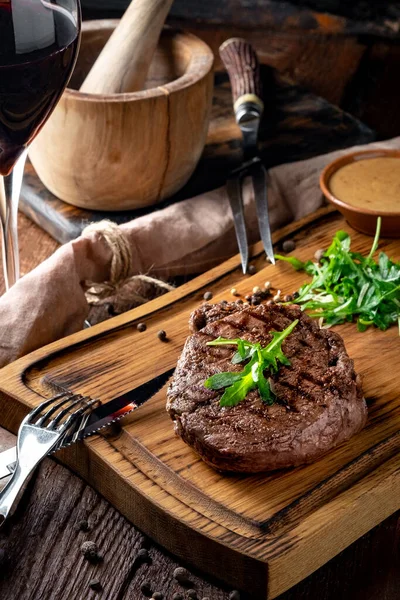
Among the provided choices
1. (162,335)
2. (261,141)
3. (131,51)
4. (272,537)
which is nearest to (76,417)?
(162,335)

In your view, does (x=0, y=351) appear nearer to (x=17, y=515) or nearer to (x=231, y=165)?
(x=17, y=515)

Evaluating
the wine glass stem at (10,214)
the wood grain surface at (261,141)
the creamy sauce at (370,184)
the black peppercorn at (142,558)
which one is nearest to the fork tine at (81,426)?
the black peppercorn at (142,558)

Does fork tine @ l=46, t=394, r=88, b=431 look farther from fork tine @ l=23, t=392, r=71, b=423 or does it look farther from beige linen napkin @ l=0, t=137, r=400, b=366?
beige linen napkin @ l=0, t=137, r=400, b=366

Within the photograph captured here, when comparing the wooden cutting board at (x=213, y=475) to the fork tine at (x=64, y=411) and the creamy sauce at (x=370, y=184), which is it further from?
the creamy sauce at (x=370, y=184)

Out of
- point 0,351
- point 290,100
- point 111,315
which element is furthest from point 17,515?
point 290,100

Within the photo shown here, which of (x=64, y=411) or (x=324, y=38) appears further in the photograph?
(x=324, y=38)

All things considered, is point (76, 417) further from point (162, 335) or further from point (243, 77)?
point (243, 77)
